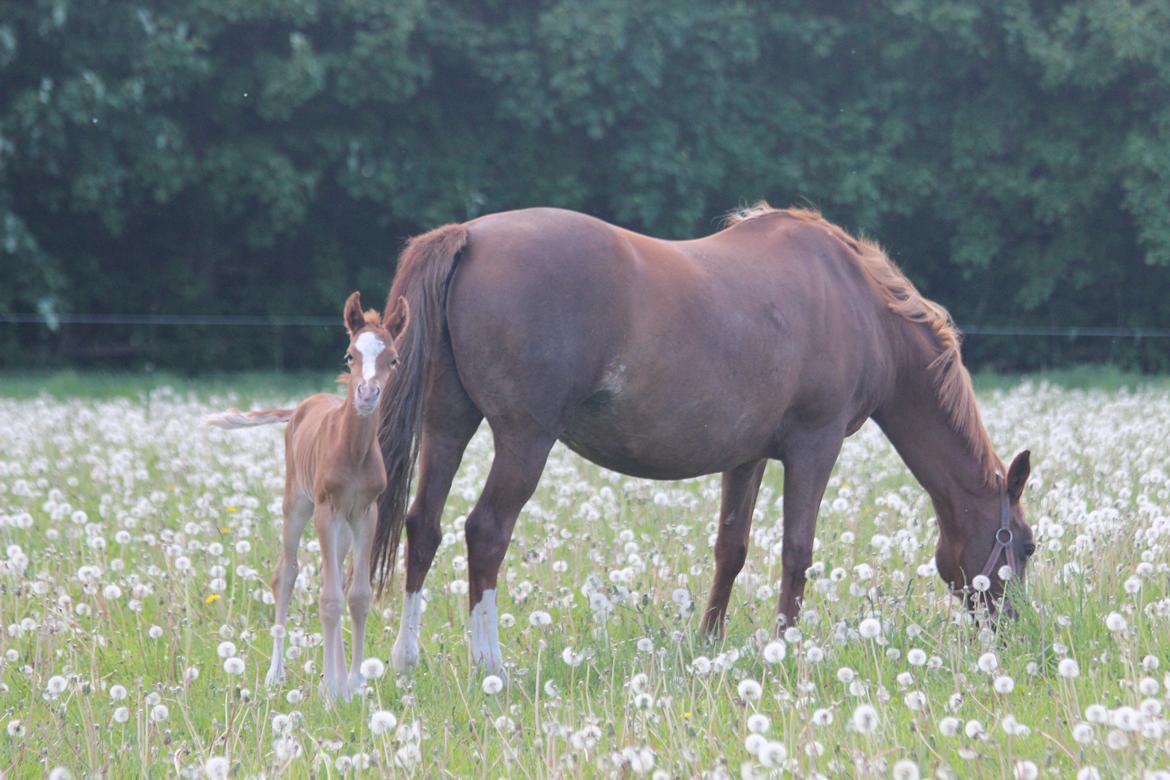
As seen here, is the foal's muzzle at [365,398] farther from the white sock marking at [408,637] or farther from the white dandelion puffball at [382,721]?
the white sock marking at [408,637]

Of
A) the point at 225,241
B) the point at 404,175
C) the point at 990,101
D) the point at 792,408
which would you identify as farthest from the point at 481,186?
the point at 792,408

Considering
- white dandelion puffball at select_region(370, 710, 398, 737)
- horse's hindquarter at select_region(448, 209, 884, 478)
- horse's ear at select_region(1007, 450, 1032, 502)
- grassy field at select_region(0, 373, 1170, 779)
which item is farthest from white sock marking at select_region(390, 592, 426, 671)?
horse's ear at select_region(1007, 450, 1032, 502)

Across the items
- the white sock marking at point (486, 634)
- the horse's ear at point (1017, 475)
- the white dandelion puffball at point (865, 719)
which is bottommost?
the white sock marking at point (486, 634)

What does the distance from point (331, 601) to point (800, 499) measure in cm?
239

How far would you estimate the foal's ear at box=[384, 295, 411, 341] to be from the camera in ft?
15.8

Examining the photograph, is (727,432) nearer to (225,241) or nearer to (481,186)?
(481,186)

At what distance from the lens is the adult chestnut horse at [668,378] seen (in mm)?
5391

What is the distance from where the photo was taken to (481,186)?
2580 cm

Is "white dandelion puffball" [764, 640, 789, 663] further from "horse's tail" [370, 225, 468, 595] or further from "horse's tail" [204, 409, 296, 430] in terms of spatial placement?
"horse's tail" [204, 409, 296, 430]

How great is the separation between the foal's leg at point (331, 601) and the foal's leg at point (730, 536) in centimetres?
200

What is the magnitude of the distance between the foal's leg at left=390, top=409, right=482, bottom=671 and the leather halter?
2839mm

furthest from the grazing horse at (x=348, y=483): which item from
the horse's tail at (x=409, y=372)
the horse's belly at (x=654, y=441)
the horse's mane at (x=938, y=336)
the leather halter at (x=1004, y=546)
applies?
the leather halter at (x=1004, y=546)

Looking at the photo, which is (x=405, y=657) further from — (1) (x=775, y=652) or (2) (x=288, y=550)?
(1) (x=775, y=652)

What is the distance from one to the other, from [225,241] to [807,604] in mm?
22239
